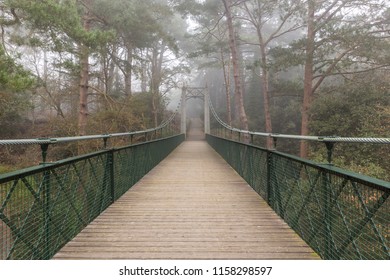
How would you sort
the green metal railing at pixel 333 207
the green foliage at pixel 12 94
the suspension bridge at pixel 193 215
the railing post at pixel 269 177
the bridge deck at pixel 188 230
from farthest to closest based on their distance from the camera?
the green foliage at pixel 12 94 < the railing post at pixel 269 177 < the bridge deck at pixel 188 230 < the suspension bridge at pixel 193 215 < the green metal railing at pixel 333 207

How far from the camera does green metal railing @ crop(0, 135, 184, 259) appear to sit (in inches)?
79.8

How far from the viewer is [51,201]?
8.01 ft

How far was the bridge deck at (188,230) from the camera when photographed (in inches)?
96.0

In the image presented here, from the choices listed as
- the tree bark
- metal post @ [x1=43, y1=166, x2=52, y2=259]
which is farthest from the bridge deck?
the tree bark

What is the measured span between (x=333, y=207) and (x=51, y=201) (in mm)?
2342

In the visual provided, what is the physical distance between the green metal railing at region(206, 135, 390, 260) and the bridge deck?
0.58 feet

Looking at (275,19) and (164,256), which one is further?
(275,19)

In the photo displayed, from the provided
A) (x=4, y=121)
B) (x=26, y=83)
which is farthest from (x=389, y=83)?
(x=4, y=121)

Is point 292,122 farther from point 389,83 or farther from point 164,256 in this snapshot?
point 164,256

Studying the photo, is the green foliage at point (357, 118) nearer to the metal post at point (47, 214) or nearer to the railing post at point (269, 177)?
the railing post at point (269, 177)

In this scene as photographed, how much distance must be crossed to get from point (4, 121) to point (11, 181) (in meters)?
14.4

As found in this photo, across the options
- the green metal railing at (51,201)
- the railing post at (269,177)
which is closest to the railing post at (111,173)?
the green metal railing at (51,201)

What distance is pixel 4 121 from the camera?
13.9 meters

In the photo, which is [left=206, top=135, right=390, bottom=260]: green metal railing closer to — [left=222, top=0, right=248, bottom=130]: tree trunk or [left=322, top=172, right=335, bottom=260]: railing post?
[left=322, top=172, right=335, bottom=260]: railing post
